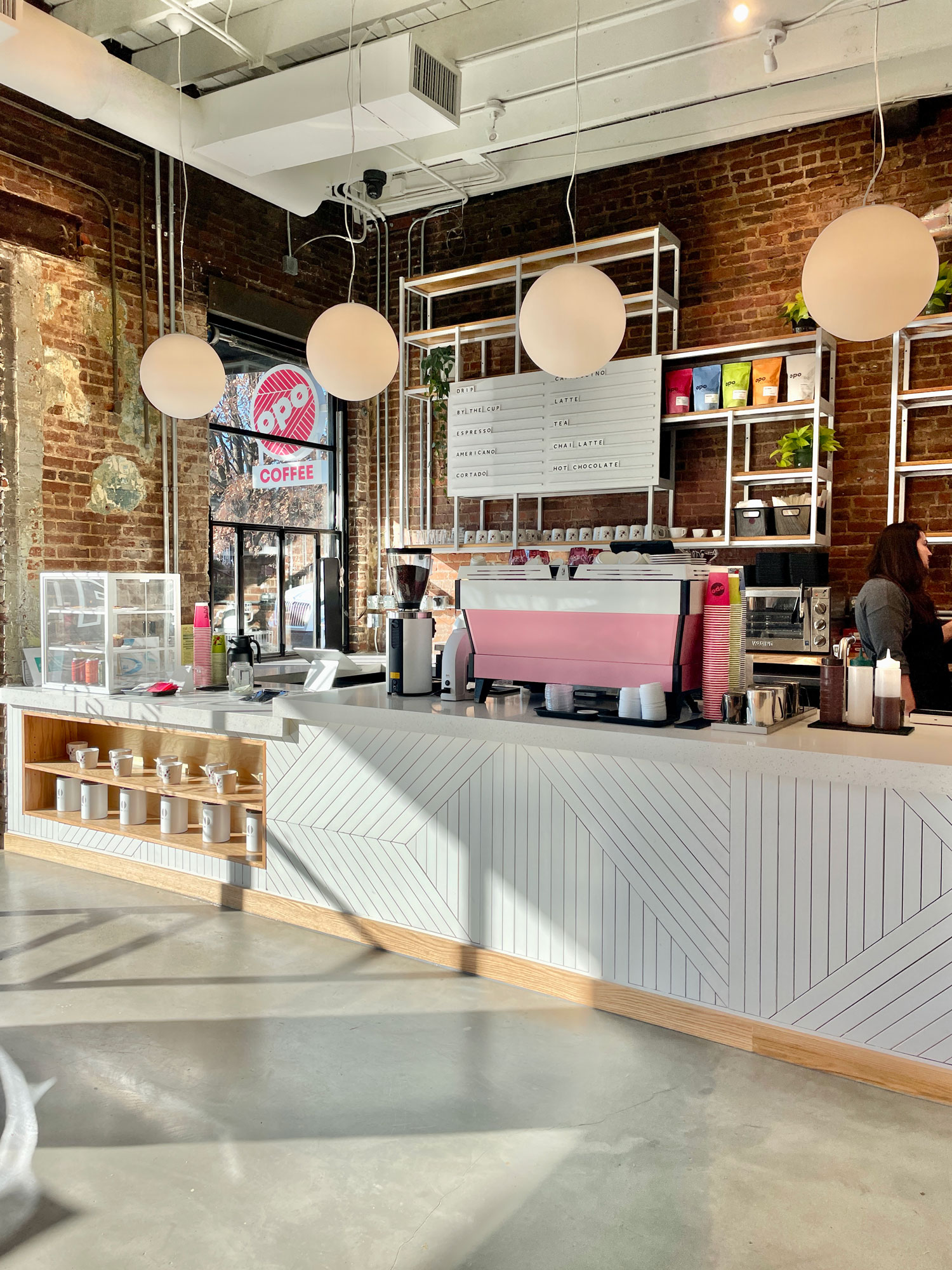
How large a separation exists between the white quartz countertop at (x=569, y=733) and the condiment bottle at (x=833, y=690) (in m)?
0.10

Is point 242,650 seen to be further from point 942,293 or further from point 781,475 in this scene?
point 942,293

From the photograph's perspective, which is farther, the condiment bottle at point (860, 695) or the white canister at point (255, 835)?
the white canister at point (255, 835)

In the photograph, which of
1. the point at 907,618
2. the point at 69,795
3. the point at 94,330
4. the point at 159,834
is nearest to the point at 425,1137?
the point at 159,834

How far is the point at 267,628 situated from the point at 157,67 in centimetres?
349

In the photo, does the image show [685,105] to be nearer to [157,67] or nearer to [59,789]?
[157,67]

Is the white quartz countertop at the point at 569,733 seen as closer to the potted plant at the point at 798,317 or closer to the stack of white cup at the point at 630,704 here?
the stack of white cup at the point at 630,704

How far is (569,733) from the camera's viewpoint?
3.09 meters

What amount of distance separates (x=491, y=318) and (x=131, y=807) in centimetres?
418

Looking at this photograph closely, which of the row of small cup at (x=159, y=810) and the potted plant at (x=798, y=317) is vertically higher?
the potted plant at (x=798, y=317)

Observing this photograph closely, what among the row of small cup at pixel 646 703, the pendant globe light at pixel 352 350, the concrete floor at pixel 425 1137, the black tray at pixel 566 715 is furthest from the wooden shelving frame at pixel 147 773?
the row of small cup at pixel 646 703

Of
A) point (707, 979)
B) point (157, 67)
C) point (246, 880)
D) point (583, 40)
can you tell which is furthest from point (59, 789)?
point (583, 40)

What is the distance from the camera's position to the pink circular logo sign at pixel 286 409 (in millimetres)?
6719

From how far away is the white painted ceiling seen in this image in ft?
14.2

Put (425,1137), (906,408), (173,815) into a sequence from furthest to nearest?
(906,408), (173,815), (425,1137)
